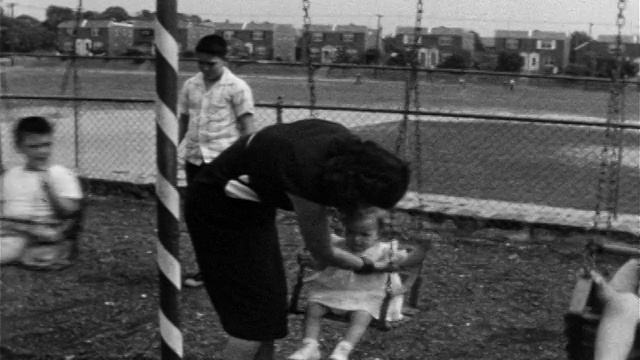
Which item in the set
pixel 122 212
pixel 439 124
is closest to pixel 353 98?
pixel 439 124

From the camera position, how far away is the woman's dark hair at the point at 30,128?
4.35 metres

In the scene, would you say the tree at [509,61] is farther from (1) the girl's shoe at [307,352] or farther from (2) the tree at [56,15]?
(1) the girl's shoe at [307,352]

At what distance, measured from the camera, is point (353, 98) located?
1605cm

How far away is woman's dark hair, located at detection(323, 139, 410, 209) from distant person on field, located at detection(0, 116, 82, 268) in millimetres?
1517

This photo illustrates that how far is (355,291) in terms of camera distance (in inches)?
154

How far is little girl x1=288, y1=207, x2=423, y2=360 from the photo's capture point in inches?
150

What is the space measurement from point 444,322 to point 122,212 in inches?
155

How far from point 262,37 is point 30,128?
546 cm

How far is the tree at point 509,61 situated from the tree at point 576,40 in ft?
2.29

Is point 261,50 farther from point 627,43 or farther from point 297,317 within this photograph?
point 297,317

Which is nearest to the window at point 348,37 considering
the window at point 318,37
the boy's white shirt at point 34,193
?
the window at point 318,37

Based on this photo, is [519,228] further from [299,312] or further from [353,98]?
[353,98]

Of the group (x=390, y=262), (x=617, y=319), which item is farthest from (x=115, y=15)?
(x=617, y=319)

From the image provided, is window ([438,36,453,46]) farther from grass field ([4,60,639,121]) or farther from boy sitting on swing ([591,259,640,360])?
boy sitting on swing ([591,259,640,360])
